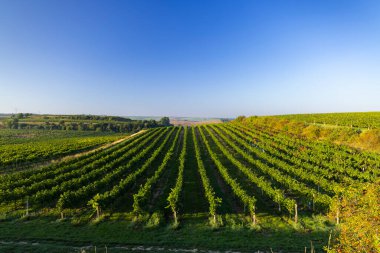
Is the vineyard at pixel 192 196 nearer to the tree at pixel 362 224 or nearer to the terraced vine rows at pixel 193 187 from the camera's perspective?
the terraced vine rows at pixel 193 187

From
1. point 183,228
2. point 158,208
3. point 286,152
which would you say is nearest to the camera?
point 183,228

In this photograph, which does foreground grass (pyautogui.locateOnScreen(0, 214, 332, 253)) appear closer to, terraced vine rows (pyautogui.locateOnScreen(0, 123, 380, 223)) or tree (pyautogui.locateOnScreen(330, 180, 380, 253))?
terraced vine rows (pyautogui.locateOnScreen(0, 123, 380, 223))

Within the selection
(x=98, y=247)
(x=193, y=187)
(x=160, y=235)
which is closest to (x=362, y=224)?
(x=160, y=235)

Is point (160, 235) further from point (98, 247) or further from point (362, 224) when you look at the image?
point (362, 224)

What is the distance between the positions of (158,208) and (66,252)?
9.36 meters

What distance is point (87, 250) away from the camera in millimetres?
15688

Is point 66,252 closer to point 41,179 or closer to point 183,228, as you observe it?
point 183,228

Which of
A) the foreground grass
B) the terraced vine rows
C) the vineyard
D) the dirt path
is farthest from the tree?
the dirt path

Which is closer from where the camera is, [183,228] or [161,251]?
[161,251]

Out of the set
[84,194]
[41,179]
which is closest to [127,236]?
[84,194]

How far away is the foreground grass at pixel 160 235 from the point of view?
1606 cm

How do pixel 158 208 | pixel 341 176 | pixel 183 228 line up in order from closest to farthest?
pixel 183 228, pixel 158 208, pixel 341 176

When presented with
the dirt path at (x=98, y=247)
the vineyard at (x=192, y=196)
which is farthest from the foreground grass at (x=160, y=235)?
the vineyard at (x=192, y=196)

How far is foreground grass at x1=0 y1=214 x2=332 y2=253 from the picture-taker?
632 inches
